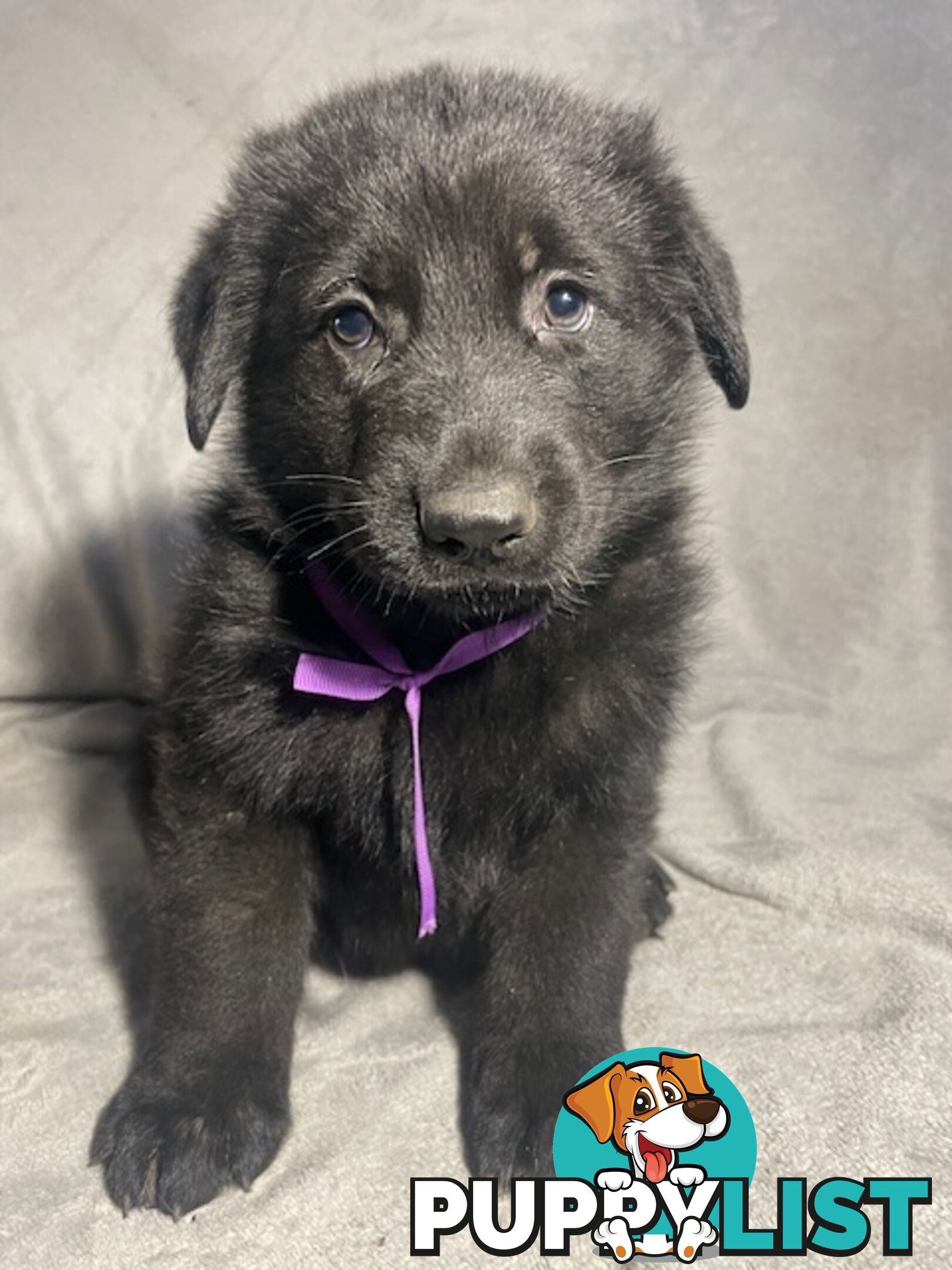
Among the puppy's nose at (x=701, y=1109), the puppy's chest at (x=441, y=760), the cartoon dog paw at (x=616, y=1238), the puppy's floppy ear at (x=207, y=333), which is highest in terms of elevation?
the puppy's floppy ear at (x=207, y=333)

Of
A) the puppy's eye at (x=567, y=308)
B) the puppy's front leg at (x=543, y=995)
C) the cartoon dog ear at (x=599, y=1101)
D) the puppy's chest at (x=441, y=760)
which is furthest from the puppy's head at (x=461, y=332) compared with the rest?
the cartoon dog ear at (x=599, y=1101)

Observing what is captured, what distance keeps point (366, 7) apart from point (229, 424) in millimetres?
1715

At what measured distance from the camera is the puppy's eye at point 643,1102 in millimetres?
1768

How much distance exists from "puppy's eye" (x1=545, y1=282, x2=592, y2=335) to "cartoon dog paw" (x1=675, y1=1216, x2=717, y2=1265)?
1.21 m

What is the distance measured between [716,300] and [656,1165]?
1.25m

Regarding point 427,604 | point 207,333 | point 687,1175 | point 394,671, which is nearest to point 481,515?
point 427,604

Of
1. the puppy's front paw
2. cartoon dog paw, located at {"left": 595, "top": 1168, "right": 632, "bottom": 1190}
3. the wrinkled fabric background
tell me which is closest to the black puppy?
the puppy's front paw

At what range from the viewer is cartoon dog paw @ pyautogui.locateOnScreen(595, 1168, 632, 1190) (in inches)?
68.5

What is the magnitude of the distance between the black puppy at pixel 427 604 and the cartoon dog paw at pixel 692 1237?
215 mm

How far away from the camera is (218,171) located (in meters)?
3.33

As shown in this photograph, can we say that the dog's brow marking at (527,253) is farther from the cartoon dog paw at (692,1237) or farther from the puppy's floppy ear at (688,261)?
the cartoon dog paw at (692,1237)

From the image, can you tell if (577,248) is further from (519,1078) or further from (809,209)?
(809,209)

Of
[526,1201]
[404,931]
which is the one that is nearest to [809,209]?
[404,931]

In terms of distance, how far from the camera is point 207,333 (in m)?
2.04
